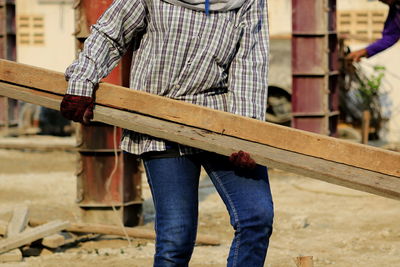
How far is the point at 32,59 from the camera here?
21.2 meters

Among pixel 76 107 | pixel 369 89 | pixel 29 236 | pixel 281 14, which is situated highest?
pixel 281 14

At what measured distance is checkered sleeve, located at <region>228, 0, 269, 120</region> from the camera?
4609mm

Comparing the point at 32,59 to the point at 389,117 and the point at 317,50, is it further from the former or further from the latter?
the point at 317,50

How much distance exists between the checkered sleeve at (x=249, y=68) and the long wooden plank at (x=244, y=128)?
17 cm

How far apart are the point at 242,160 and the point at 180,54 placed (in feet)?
1.93

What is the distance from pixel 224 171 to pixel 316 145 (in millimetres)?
454

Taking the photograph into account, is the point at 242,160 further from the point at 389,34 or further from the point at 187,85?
the point at 389,34

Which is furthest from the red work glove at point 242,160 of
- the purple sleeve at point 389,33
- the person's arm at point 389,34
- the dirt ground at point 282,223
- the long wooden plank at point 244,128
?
the purple sleeve at point 389,33

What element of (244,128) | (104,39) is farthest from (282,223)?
(104,39)

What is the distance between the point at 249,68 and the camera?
182 inches

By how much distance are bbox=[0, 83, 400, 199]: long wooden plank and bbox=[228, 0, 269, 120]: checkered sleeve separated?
0.75 ft

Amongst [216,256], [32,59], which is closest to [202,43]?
[216,256]

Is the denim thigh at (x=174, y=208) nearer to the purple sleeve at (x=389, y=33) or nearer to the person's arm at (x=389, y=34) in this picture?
the person's arm at (x=389, y=34)

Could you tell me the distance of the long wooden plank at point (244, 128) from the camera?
4398 millimetres
